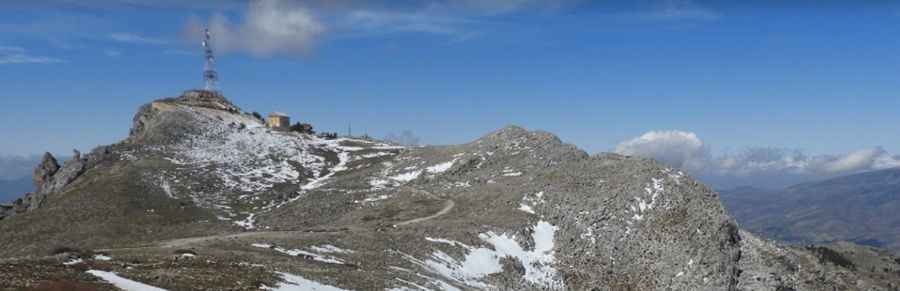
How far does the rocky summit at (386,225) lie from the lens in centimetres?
4562

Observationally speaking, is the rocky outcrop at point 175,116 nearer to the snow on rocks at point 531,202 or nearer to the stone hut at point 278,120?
the stone hut at point 278,120

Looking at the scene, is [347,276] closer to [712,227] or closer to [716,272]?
[716,272]

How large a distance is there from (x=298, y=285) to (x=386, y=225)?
3345 cm

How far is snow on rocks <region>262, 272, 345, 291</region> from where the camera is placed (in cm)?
4009

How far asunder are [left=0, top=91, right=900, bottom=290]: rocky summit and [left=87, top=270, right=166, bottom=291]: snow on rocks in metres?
0.16

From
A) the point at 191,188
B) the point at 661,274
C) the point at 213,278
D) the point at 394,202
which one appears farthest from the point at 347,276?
the point at 191,188

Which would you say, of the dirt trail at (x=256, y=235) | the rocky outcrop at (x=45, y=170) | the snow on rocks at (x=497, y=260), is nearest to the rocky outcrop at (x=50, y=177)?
the rocky outcrop at (x=45, y=170)

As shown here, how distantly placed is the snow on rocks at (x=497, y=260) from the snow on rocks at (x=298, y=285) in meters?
16.6

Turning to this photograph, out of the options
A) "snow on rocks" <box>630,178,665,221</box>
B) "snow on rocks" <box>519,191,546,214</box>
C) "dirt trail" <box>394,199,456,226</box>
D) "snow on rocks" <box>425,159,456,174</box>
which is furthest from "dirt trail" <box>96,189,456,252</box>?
"snow on rocks" <box>630,178,665,221</box>

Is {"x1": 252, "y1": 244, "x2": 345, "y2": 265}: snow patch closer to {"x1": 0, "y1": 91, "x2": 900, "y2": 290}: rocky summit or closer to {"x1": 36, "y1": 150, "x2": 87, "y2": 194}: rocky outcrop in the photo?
{"x1": 0, "y1": 91, "x2": 900, "y2": 290}: rocky summit

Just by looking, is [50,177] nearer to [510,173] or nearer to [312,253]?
[510,173]

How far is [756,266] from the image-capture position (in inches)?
3071

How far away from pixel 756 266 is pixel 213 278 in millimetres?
63213

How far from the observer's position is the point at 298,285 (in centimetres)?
4150
